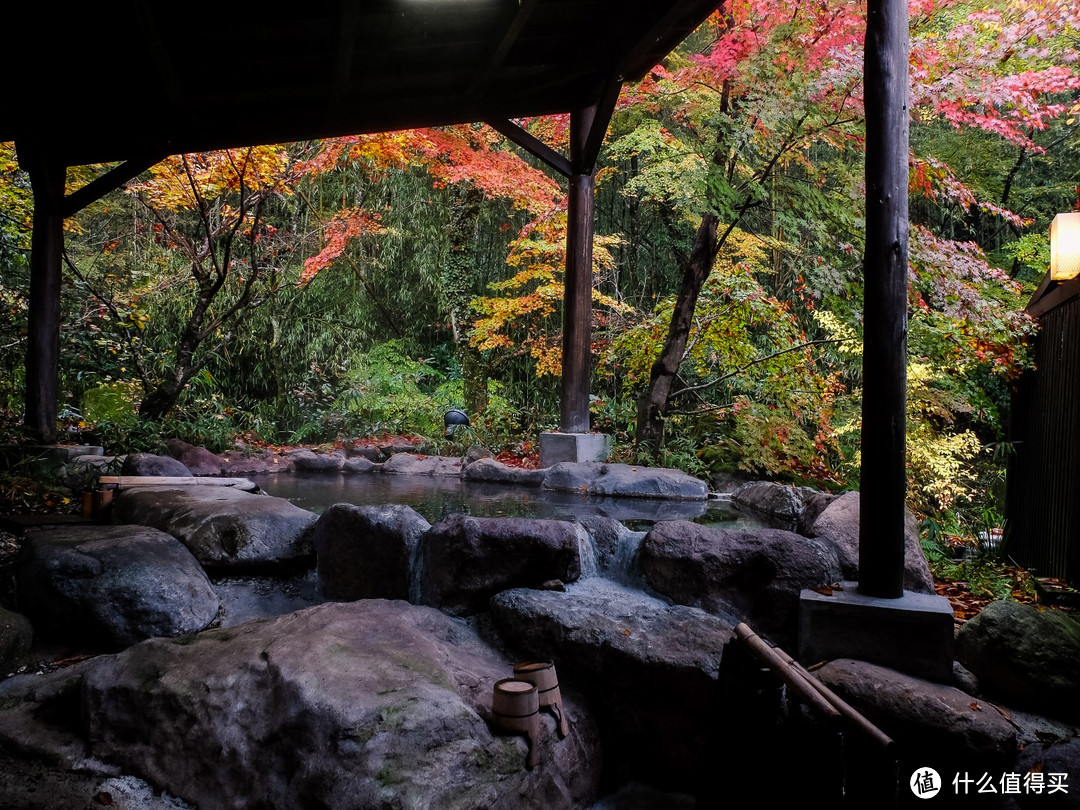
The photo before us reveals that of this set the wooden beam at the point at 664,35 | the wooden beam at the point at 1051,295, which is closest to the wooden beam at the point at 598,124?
the wooden beam at the point at 664,35

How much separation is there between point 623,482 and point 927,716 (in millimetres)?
3238

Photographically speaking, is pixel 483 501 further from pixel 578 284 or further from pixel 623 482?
pixel 578 284

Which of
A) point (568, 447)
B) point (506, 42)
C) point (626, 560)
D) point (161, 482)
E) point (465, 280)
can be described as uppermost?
point (506, 42)

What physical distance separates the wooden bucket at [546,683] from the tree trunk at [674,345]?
4709 millimetres

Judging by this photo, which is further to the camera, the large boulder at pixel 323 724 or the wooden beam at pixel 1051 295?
the wooden beam at pixel 1051 295

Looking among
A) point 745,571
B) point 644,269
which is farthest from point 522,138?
point 644,269

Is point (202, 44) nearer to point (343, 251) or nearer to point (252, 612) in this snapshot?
point (252, 612)

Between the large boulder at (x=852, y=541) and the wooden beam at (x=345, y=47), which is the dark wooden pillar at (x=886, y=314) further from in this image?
the wooden beam at (x=345, y=47)

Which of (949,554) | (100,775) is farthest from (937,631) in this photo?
(100,775)

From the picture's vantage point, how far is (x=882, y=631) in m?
2.70

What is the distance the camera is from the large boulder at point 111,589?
3.35m

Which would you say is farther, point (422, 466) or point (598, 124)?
point (422, 466)

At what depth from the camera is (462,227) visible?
10352mm

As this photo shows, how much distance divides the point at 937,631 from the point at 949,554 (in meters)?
2.57
